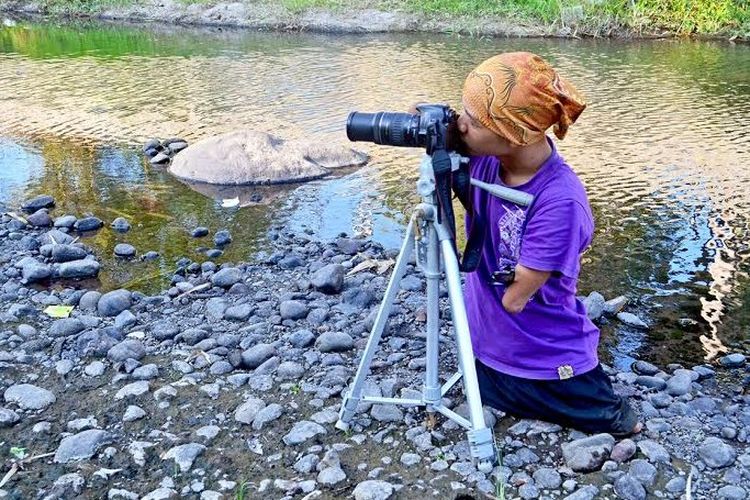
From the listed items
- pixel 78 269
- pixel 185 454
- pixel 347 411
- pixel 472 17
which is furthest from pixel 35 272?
pixel 472 17

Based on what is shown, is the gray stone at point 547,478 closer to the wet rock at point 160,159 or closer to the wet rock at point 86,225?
the wet rock at point 86,225

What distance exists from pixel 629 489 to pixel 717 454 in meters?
0.38

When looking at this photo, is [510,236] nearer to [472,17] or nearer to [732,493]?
[732,493]

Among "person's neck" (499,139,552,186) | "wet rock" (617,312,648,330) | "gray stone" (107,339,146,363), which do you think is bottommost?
"wet rock" (617,312,648,330)

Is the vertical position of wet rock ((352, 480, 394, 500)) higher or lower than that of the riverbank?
lower

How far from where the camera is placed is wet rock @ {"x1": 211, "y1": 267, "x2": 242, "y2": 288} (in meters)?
4.49

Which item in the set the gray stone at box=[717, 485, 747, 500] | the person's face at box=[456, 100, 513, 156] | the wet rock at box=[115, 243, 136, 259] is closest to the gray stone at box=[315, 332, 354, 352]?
the person's face at box=[456, 100, 513, 156]

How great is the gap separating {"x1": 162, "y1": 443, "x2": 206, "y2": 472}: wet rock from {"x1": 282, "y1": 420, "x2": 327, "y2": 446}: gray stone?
30cm

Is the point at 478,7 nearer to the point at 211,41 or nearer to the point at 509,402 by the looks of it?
the point at 211,41

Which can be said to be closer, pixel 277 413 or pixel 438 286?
pixel 438 286

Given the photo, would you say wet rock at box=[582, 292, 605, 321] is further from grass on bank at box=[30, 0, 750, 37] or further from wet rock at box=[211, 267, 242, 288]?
grass on bank at box=[30, 0, 750, 37]

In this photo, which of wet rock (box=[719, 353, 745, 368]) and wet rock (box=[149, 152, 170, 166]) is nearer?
wet rock (box=[719, 353, 745, 368])

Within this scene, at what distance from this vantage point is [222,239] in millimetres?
5387

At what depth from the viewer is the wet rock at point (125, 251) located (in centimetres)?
515
